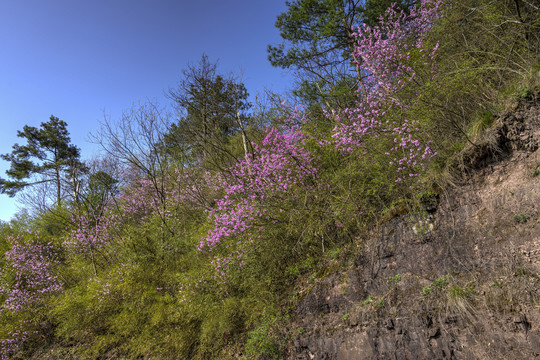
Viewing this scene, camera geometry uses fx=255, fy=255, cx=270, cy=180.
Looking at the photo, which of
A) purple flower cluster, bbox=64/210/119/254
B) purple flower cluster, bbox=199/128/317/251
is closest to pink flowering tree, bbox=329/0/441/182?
purple flower cluster, bbox=199/128/317/251

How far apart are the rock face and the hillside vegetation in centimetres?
8

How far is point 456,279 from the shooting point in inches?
118

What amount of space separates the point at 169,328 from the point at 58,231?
9.57 m

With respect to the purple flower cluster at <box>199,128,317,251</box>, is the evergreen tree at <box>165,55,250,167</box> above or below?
above

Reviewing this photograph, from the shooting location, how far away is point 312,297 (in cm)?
456

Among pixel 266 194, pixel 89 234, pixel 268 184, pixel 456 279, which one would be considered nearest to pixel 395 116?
pixel 456 279

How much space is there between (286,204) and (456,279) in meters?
2.98

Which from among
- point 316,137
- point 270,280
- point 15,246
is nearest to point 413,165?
point 316,137

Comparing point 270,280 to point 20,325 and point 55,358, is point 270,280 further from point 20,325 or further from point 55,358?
point 20,325

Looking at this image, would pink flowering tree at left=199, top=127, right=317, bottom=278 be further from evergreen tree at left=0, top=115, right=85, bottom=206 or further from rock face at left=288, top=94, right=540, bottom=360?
evergreen tree at left=0, top=115, right=85, bottom=206

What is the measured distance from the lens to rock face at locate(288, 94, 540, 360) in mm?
2490

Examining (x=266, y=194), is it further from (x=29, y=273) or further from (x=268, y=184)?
(x=29, y=273)

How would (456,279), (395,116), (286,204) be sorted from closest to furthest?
(456,279) < (395,116) < (286,204)

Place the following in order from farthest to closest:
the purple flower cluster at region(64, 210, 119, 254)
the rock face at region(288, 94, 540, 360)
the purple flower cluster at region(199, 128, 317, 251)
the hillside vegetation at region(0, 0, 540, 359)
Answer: the purple flower cluster at region(64, 210, 119, 254)
the purple flower cluster at region(199, 128, 317, 251)
the hillside vegetation at region(0, 0, 540, 359)
the rock face at region(288, 94, 540, 360)
